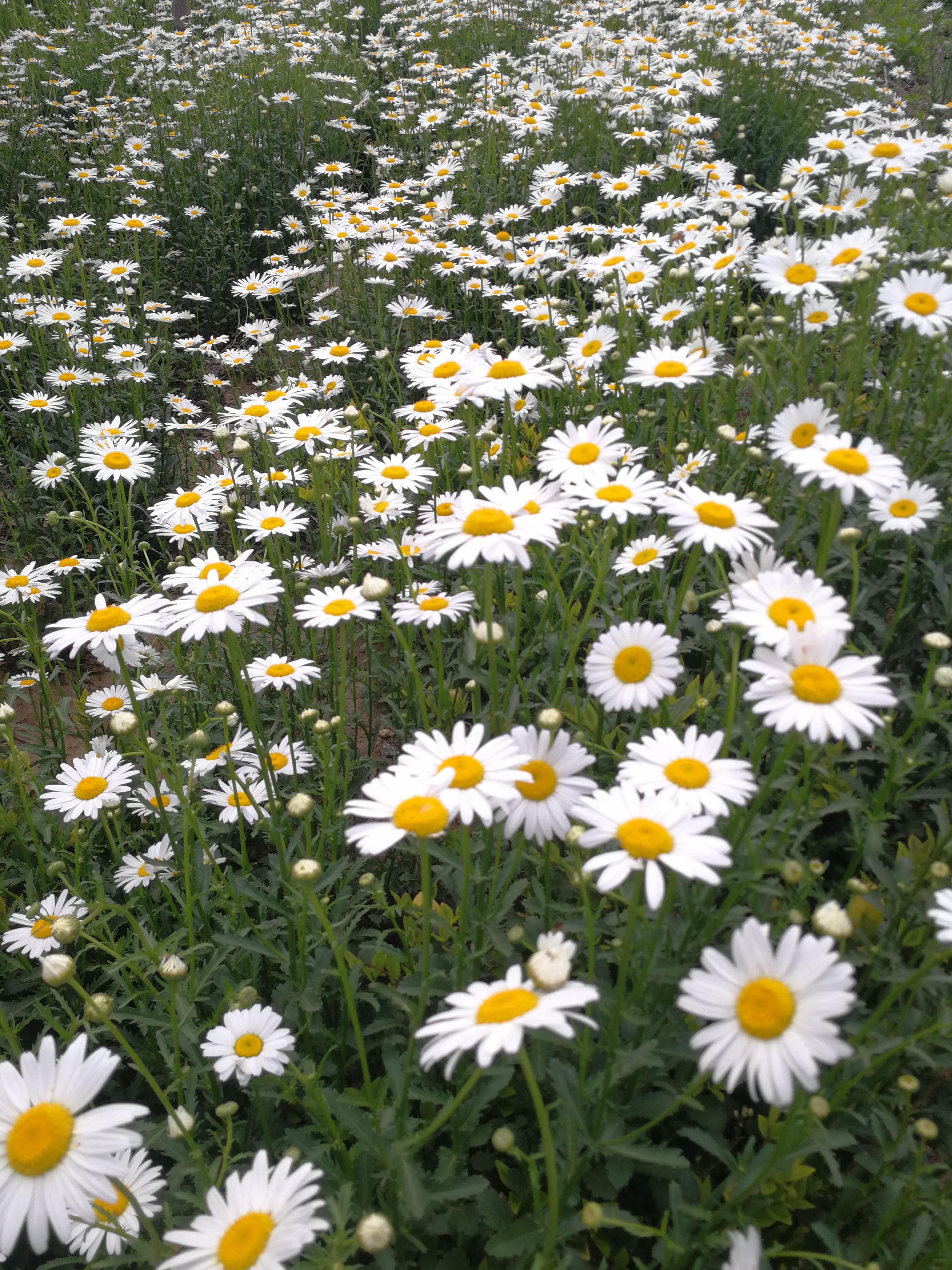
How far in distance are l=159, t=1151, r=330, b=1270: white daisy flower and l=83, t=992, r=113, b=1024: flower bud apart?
0.44 meters

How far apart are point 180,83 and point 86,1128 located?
37.5 ft

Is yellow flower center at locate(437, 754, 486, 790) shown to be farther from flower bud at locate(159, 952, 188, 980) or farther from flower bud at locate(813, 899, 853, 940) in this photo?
flower bud at locate(159, 952, 188, 980)

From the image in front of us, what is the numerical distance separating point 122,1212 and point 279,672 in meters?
1.57

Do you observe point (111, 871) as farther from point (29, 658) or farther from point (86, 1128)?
point (29, 658)

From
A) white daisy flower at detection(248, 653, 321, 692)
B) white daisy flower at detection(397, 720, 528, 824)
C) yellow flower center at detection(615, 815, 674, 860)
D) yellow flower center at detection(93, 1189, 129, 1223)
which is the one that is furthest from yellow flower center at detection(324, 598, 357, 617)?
yellow flower center at detection(93, 1189, 129, 1223)

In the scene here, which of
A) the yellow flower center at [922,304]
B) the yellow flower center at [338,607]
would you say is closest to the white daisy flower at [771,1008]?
the yellow flower center at [338,607]

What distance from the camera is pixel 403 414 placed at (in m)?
3.61

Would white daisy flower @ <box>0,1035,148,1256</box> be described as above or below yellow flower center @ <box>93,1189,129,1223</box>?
above

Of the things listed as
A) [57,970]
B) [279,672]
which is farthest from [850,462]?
Answer: [57,970]

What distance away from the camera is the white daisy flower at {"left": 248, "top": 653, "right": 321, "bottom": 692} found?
9.36 feet

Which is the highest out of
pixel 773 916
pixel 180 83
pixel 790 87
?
pixel 790 87

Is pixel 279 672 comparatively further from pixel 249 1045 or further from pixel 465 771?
pixel 465 771

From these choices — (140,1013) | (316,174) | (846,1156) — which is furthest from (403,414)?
(316,174)

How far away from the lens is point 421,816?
5.19ft
